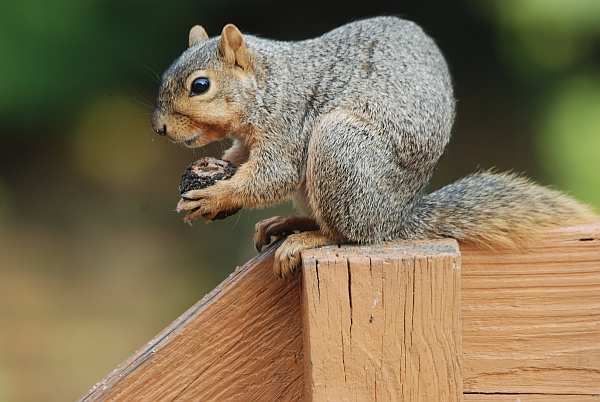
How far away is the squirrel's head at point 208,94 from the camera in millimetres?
1355

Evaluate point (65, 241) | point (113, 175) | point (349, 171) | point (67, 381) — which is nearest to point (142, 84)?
point (113, 175)

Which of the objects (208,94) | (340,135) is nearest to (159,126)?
(208,94)

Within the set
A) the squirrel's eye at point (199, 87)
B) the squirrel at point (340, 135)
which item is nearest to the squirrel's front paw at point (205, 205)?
the squirrel at point (340, 135)

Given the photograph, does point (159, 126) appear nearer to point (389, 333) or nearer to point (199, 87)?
point (199, 87)

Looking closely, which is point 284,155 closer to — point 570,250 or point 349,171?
point 349,171

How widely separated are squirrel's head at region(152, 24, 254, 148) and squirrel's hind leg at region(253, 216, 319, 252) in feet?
0.59

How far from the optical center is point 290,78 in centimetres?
138

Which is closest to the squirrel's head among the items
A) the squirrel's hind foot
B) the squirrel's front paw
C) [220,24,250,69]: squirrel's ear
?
[220,24,250,69]: squirrel's ear

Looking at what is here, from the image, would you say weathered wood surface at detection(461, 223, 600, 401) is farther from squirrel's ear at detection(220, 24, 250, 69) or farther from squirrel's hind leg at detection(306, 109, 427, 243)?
squirrel's ear at detection(220, 24, 250, 69)

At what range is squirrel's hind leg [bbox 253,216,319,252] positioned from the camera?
135cm

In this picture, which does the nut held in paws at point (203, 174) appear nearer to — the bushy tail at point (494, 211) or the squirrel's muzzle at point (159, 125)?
the squirrel's muzzle at point (159, 125)

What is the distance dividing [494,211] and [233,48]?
1.80ft

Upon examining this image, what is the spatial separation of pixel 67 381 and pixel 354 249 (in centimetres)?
232

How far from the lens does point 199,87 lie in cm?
136
